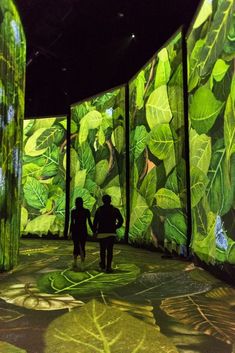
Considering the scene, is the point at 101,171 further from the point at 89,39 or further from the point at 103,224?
the point at 103,224

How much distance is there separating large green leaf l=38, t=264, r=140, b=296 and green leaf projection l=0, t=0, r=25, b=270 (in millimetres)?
921

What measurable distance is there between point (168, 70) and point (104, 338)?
6.73 metres

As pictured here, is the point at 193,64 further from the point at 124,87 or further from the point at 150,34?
the point at 124,87

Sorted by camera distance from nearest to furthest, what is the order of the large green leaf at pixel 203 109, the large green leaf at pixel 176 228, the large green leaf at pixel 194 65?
1. the large green leaf at pixel 203 109
2. the large green leaf at pixel 194 65
3. the large green leaf at pixel 176 228

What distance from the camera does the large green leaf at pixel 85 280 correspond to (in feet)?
18.2

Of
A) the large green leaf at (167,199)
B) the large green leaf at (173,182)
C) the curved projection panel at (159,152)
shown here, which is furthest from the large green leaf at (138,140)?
the large green leaf at (173,182)

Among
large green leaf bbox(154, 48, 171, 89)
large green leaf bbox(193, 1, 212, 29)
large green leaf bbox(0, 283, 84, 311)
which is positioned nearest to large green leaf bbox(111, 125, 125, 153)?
large green leaf bbox(154, 48, 171, 89)

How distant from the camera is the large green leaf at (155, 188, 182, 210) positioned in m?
8.60

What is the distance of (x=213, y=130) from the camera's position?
6.48 metres

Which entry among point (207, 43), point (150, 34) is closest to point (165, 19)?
point (150, 34)

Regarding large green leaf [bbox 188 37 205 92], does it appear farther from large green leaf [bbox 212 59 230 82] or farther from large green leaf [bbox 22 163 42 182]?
large green leaf [bbox 22 163 42 182]

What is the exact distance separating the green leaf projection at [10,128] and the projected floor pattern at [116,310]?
2.10ft

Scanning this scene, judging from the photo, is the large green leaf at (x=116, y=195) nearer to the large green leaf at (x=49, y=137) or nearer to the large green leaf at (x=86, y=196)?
the large green leaf at (x=86, y=196)

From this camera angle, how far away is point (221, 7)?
6.04 meters
